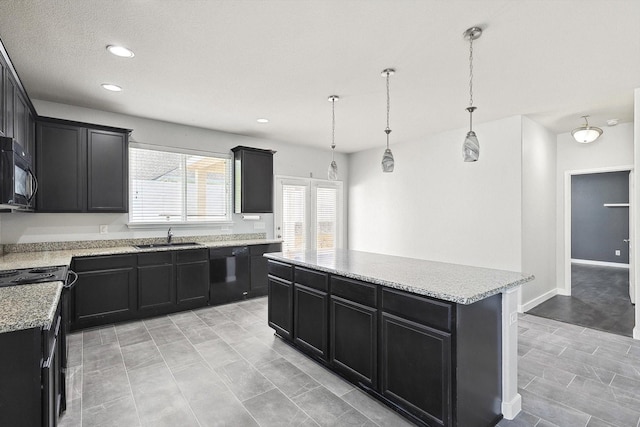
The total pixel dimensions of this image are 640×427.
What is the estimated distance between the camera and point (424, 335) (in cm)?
199

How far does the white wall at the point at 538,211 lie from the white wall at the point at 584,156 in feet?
0.44

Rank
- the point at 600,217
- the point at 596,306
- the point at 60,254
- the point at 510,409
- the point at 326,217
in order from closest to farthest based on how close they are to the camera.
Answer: the point at 510,409, the point at 60,254, the point at 596,306, the point at 326,217, the point at 600,217

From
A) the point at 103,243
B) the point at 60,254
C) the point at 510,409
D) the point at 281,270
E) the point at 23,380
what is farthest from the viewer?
the point at 103,243

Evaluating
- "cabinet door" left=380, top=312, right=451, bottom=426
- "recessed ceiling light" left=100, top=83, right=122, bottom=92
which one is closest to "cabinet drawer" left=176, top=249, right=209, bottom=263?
"recessed ceiling light" left=100, top=83, right=122, bottom=92

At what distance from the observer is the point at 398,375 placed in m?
2.17

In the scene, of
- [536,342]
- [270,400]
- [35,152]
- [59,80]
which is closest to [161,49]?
[59,80]

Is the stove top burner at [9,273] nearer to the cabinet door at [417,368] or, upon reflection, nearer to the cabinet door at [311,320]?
the cabinet door at [311,320]

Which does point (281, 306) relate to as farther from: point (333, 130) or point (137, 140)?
point (137, 140)

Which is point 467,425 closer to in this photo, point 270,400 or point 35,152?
point 270,400

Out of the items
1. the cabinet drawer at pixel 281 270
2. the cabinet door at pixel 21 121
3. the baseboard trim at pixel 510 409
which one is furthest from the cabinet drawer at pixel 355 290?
the cabinet door at pixel 21 121

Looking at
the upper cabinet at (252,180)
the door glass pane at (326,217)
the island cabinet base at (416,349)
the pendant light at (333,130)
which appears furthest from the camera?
the door glass pane at (326,217)

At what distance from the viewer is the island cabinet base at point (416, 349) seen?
1876 millimetres

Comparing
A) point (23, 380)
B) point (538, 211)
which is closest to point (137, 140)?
point (23, 380)

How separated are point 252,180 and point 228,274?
1548mm
